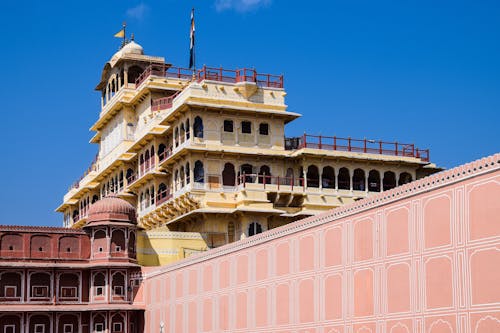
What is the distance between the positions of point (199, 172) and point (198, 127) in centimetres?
286

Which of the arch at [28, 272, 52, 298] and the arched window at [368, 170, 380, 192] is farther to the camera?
the arched window at [368, 170, 380, 192]

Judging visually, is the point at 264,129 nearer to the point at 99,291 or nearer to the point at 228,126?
the point at 228,126

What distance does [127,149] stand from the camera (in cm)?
6850

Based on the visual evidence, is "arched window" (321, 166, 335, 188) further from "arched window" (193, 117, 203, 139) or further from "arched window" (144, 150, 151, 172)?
"arched window" (144, 150, 151, 172)

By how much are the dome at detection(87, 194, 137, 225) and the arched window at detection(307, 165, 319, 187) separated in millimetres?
12054

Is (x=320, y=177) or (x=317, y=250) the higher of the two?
(x=320, y=177)

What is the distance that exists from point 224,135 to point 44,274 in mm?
13984

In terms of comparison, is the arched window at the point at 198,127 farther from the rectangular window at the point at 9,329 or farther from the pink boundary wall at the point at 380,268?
the rectangular window at the point at 9,329

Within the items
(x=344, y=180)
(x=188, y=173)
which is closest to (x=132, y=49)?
(x=188, y=173)

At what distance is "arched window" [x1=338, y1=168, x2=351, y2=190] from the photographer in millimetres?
61562

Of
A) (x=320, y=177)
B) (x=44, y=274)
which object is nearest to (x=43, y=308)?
(x=44, y=274)

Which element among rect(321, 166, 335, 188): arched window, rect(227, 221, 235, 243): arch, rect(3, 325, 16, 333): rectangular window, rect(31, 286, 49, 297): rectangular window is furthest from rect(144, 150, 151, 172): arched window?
rect(3, 325, 16, 333): rectangular window

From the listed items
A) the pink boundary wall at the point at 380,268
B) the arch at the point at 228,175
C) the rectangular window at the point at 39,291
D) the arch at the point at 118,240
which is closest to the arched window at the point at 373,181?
the arch at the point at 228,175

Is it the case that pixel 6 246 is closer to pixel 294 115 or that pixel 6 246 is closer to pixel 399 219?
pixel 294 115
